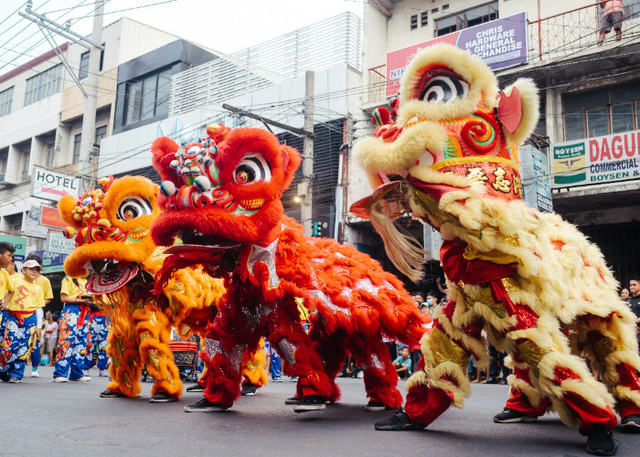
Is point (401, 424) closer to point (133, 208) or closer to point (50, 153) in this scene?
point (133, 208)

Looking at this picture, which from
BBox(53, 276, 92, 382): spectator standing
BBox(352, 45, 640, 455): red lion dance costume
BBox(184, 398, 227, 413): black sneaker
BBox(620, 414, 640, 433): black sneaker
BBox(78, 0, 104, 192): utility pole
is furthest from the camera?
BBox(78, 0, 104, 192): utility pole

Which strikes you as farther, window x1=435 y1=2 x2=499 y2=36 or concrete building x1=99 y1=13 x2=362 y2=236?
concrete building x1=99 y1=13 x2=362 y2=236

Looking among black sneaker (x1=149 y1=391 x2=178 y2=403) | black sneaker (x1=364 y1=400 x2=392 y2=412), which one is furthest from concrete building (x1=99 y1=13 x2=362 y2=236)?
black sneaker (x1=364 y1=400 x2=392 y2=412)

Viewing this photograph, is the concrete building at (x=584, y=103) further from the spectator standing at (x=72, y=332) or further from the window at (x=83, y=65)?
the window at (x=83, y=65)

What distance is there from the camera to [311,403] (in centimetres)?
353

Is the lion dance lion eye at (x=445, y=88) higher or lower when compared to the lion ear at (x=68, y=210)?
higher

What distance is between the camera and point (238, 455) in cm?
239

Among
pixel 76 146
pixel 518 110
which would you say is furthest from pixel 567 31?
pixel 76 146

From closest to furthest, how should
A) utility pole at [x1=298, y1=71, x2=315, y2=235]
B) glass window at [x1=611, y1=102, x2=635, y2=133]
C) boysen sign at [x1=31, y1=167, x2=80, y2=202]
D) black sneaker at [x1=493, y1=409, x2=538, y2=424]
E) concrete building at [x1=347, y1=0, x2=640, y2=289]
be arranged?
1. black sneaker at [x1=493, y1=409, x2=538, y2=424]
2. concrete building at [x1=347, y1=0, x2=640, y2=289]
3. glass window at [x1=611, y1=102, x2=635, y2=133]
4. utility pole at [x1=298, y1=71, x2=315, y2=235]
5. boysen sign at [x1=31, y1=167, x2=80, y2=202]

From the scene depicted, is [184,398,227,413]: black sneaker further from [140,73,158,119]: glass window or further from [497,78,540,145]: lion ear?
[140,73,158,119]: glass window

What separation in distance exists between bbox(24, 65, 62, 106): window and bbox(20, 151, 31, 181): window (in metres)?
2.18

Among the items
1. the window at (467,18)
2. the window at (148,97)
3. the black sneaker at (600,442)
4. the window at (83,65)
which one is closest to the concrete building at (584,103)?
the window at (467,18)

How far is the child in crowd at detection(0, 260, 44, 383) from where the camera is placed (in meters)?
6.81

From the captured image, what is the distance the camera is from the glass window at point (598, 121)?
10.7m
